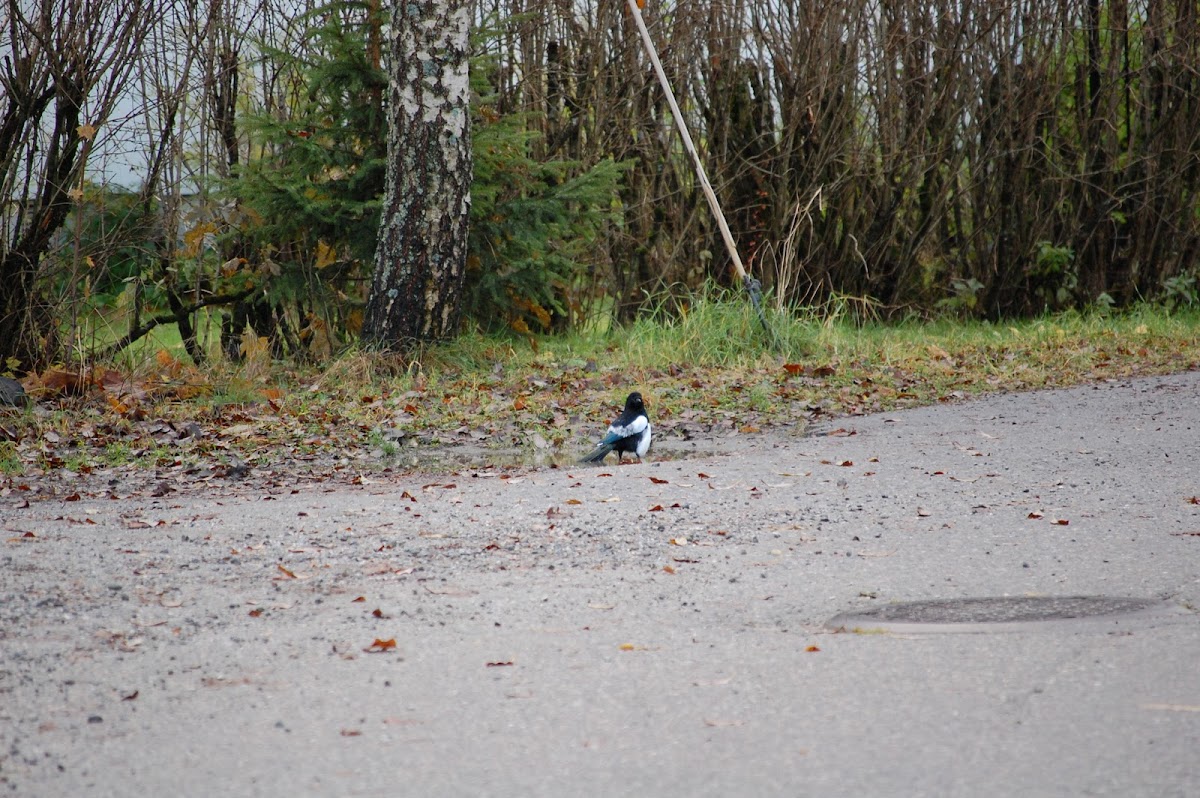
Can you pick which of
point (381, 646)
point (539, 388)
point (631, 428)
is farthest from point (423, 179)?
point (381, 646)

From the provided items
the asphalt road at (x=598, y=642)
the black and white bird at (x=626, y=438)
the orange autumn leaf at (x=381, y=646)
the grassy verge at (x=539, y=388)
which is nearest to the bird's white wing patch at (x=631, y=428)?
the black and white bird at (x=626, y=438)

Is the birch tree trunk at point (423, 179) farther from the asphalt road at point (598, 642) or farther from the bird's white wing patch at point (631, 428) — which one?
the asphalt road at point (598, 642)

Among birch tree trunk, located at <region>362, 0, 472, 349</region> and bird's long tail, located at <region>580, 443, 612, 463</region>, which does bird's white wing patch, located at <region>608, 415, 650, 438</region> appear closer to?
bird's long tail, located at <region>580, 443, 612, 463</region>

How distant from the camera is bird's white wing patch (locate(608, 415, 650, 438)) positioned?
6762 millimetres

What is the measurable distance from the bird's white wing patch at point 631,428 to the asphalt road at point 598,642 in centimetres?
89

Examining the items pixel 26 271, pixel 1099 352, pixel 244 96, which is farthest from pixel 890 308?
pixel 26 271

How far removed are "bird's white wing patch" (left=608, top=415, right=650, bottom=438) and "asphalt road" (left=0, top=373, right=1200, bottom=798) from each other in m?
0.89

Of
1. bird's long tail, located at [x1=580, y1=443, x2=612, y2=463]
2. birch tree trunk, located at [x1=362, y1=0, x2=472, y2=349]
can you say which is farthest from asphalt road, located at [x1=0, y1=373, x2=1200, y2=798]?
birch tree trunk, located at [x1=362, y1=0, x2=472, y2=349]

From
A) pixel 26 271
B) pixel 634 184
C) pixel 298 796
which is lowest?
pixel 298 796

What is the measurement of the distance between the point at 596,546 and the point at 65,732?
220 cm

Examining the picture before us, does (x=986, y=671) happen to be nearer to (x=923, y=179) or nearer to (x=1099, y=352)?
(x=1099, y=352)

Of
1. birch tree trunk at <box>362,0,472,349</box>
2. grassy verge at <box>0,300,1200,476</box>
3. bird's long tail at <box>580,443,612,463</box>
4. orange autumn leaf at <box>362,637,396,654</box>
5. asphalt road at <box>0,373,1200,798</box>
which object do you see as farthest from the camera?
birch tree trunk at <box>362,0,472,349</box>

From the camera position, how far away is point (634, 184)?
13.5 meters

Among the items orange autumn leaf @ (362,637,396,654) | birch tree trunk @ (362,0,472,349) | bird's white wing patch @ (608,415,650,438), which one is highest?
birch tree trunk @ (362,0,472,349)
